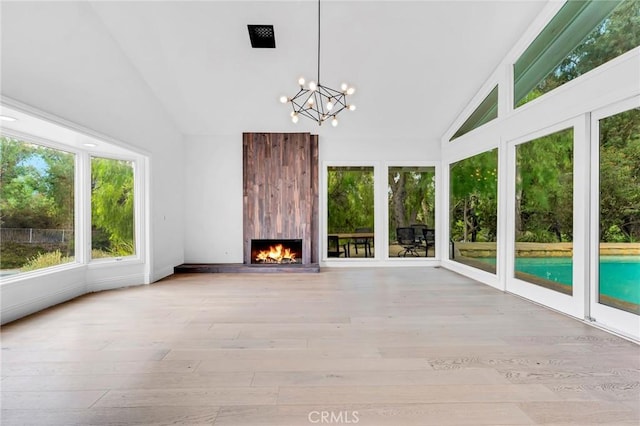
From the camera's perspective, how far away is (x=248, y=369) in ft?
7.29

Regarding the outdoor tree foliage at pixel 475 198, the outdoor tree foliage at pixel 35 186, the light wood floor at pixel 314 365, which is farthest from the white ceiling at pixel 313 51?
the light wood floor at pixel 314 365

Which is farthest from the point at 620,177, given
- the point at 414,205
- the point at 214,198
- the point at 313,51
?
the point at 214,198

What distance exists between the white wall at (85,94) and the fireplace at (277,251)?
63.7 inches

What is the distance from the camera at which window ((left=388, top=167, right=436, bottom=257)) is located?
6.38m

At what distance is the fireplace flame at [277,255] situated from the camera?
625 cm

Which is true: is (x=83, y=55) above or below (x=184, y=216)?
above

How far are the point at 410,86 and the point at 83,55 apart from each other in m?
4.49

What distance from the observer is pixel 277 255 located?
248 inches

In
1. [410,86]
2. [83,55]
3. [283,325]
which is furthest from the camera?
[410,86]

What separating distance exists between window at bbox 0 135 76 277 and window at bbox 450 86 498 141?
627 cm

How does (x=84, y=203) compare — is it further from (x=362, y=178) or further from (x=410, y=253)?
(x=410, y=253)

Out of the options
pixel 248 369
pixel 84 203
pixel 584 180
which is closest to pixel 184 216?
pixel 84 203

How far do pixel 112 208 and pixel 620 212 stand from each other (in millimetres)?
6388

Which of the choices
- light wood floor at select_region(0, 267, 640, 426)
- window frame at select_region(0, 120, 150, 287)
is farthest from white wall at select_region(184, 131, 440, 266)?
light wood floor at select_region(0, 267, 640, 426)
